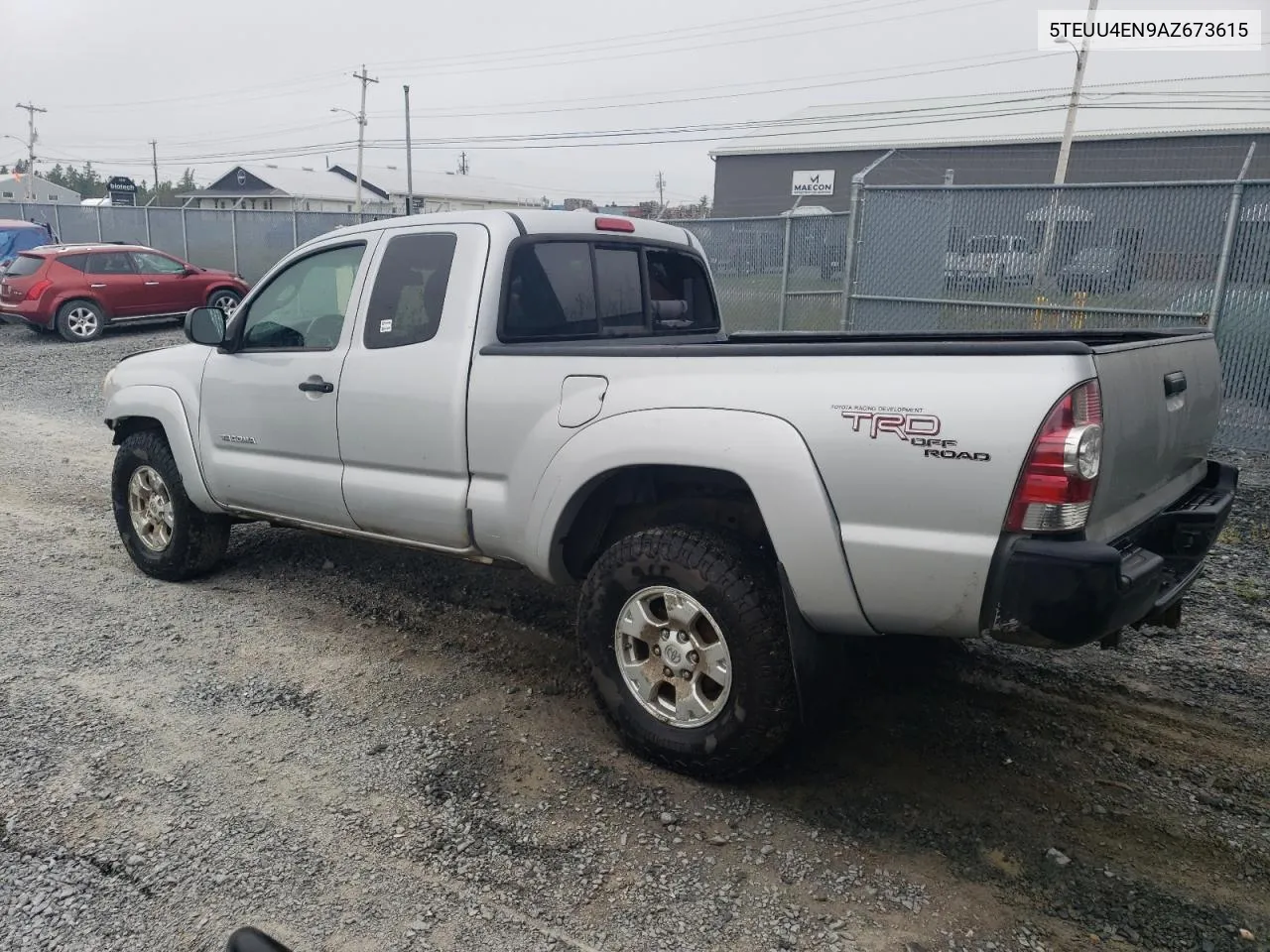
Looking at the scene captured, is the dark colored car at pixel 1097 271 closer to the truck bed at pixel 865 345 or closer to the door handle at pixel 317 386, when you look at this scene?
the truck bed at pixel 865 345

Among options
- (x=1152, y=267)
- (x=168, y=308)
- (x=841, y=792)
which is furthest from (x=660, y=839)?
(x=168, y=308)

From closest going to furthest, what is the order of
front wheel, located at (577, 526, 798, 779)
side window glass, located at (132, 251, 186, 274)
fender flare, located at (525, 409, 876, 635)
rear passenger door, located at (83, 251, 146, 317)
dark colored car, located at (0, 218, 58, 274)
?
fender flare, located at (525, 409, 876, 635), front wheel, located at (577, 526, 798, 779), rear passenger door, located at (83, 251, 146, 317), side window glass, located at (132, 251, 186, 274), dark colored car, located at (0, 218, 58, 274)

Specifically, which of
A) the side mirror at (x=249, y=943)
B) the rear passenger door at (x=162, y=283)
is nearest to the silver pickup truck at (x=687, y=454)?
the side mirror at (x=249, y=943)

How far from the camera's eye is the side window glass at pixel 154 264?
17281 millimetres

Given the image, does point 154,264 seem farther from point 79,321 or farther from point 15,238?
point 15,238

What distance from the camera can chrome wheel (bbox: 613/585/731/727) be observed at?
327cm

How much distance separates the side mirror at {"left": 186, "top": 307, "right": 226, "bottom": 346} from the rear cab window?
177 centimetres

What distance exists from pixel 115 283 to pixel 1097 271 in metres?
15.6

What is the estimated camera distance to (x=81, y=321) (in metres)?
16.7

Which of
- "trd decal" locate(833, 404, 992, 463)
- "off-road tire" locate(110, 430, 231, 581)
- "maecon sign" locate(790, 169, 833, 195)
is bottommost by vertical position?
"off-road tire" locate(110, 430, 231, 581)

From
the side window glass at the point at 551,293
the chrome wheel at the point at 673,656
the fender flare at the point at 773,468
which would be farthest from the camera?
the side window glass at the point at 551,293

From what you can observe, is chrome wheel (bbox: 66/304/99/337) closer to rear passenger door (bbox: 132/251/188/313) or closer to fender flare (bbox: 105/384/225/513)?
rear passenger door (bbox: 132/251/188/313)

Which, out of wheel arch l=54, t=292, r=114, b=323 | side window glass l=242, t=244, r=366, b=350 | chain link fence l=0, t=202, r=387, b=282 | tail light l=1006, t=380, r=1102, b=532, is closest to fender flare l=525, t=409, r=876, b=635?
tail light l=1006, t=380, r=1102, b=532

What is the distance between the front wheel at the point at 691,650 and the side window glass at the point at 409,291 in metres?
1.35
